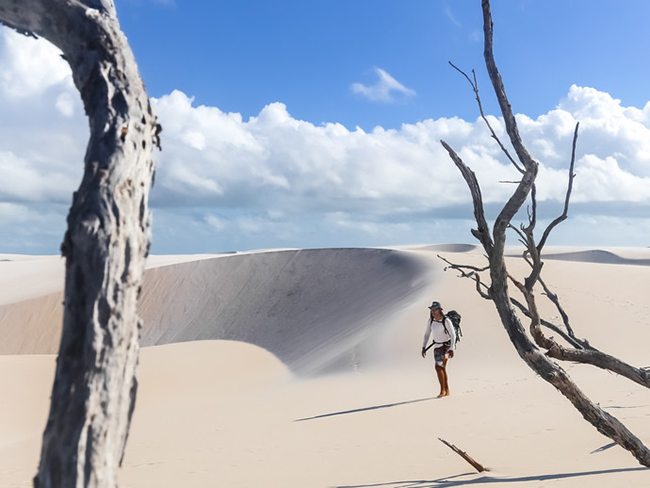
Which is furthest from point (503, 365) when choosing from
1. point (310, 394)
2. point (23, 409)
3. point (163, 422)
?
point (23, 409)

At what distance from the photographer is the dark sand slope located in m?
22.6

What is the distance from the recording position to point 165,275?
1243 inches

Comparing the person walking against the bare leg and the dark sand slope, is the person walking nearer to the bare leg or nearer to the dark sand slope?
the bare leg

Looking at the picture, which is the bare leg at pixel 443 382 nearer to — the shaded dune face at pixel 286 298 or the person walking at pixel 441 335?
the person walking at pixel 441 335

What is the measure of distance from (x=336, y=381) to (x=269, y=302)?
13.2m

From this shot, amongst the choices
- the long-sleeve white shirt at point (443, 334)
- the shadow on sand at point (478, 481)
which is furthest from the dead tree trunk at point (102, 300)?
the long-sleeve white shirt at point (443, 334)

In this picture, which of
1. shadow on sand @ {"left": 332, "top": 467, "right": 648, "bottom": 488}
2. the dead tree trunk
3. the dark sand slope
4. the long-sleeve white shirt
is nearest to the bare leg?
the long-sleeve white shirt

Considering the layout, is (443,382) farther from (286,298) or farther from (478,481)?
(286,298)

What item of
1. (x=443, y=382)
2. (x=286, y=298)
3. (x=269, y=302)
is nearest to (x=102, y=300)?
(x=443, y=382)

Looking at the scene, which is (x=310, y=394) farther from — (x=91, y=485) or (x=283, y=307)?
(x=283, y=307)

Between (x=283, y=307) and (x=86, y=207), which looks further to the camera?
(x=283, y=307)

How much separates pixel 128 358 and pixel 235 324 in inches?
987

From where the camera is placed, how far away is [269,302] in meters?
27.6

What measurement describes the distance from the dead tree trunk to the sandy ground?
14.5 ft
